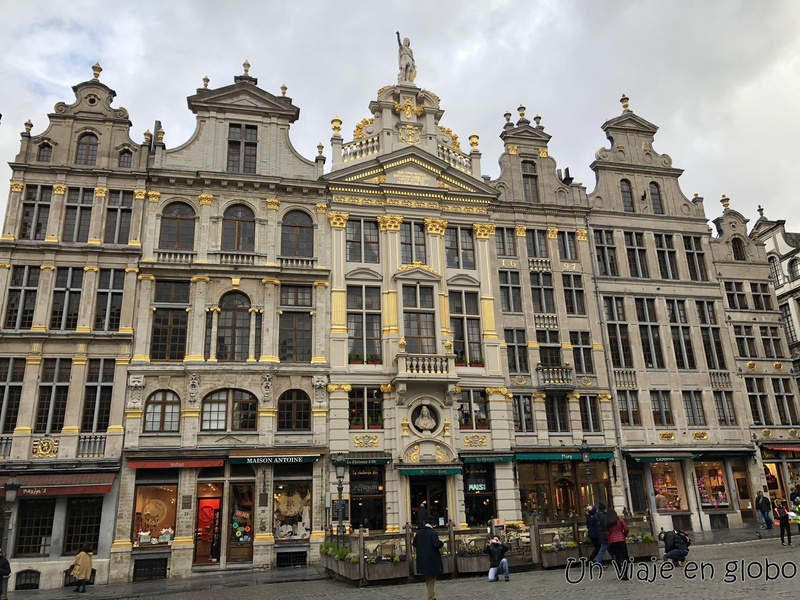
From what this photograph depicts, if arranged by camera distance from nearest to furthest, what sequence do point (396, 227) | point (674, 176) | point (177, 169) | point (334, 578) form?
point (334, 578) < point (177, 169) < point (396, 227) < point (674, 176)

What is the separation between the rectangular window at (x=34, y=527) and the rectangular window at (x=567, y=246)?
28890mm

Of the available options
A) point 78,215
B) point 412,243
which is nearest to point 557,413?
point 412,243

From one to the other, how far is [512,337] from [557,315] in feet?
Answer: 10.2

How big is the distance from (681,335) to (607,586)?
23341 millimetres

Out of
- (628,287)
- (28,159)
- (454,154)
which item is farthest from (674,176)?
(28,159)

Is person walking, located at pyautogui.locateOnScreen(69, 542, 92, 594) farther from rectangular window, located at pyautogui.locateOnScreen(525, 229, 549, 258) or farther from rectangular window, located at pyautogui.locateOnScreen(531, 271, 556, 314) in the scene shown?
rectangular window, located at pyautogui.locateOnScreen(525, 229, 549, 258)

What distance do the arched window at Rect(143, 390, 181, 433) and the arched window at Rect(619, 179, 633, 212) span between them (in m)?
28.6

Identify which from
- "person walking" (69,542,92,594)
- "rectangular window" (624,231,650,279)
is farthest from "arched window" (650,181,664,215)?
"person walking" (69,542,92,594)

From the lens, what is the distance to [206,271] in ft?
101

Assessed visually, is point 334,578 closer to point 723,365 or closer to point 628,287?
point 628,287

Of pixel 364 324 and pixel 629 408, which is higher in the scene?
pixel 364 324

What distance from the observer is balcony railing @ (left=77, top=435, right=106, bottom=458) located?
2722 centimetres

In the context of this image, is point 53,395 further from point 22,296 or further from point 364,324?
point 364,324

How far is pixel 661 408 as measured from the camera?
35.5 m
